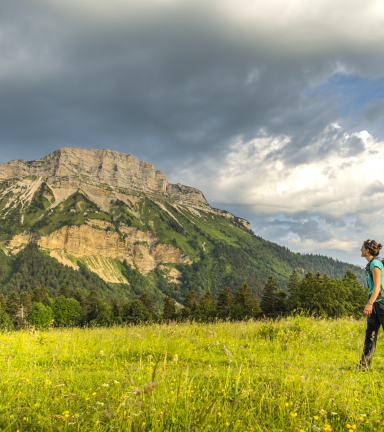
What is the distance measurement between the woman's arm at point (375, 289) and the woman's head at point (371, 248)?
462 millimetres

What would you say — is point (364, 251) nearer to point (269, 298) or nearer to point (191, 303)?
point (269, 298)

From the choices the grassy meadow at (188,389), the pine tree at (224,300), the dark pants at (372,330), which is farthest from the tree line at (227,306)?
the dark pants at (372,330)

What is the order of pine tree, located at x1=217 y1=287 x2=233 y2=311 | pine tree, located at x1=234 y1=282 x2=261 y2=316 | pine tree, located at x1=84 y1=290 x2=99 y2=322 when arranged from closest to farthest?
pine tree, located at x1=234 y1=282 x2=261 y2=316 < pine tree, located at x1=217 y1=287 x2=233 y2=311 < pine tree, located at x1=84 y1=290 x2=99 y2=322

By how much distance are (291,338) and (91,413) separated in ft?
22.5

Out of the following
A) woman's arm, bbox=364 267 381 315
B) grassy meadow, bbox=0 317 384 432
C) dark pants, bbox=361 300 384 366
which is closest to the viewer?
grassy meadow, bbox=0 317 384 432

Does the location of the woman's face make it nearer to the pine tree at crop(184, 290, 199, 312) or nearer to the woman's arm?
the woman's arm

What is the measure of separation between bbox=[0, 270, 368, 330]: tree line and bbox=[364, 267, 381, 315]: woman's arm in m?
21.6

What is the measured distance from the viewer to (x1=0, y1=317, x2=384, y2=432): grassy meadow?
3.10m

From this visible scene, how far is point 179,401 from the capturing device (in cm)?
344

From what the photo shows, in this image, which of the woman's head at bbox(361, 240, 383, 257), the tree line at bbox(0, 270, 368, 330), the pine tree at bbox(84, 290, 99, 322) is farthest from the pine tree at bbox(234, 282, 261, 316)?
the woman's head at bbox(361, 240, 383, 257)

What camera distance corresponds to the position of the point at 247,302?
A: 50562 mm

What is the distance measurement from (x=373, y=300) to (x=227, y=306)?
157 feet

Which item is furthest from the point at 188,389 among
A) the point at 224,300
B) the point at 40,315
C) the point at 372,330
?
the point at 40,315

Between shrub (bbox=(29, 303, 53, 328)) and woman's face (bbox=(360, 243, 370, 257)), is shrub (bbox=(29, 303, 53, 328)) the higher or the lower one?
the lower one
